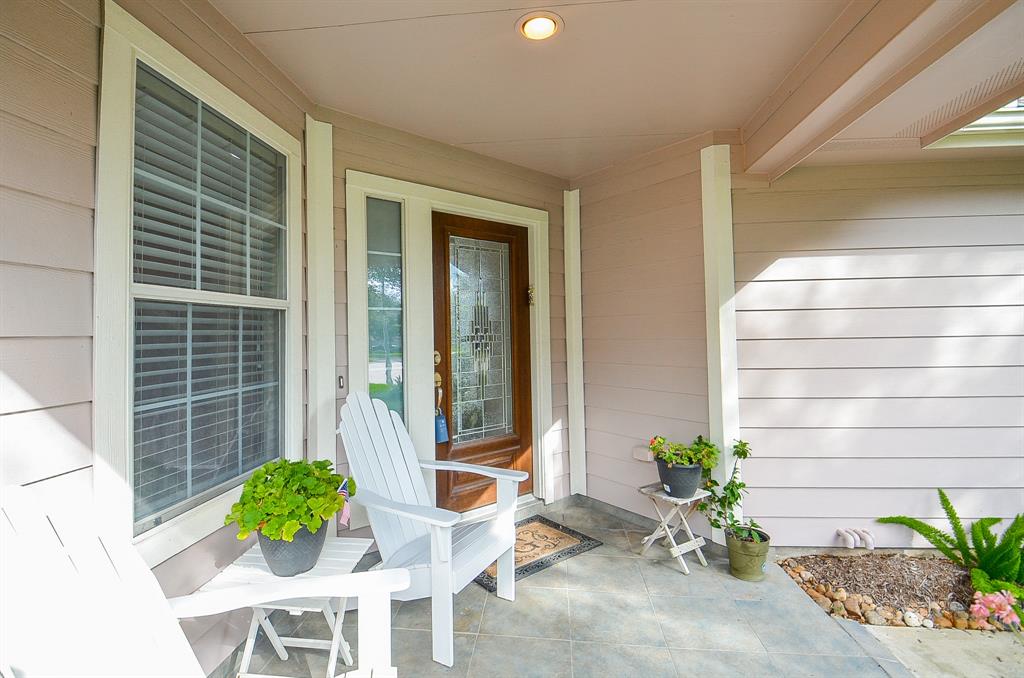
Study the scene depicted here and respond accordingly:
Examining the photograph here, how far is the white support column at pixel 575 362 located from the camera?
11.1 feet

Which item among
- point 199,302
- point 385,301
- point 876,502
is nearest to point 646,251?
point 385,301

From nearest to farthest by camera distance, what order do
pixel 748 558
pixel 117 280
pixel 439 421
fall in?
pixel 117 280 → pixel 748 558 → pixel 439 421

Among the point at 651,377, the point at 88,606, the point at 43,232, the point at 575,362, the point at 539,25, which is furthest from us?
the point at 575,362

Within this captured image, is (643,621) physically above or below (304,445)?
below

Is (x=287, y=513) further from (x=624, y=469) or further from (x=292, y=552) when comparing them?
(x=624, y=469)

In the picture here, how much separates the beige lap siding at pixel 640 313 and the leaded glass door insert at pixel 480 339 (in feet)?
2.12

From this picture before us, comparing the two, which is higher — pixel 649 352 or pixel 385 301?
pixel 385 301

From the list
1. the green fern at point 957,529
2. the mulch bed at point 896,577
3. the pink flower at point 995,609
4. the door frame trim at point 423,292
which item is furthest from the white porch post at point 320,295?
the green fern at point 957,529

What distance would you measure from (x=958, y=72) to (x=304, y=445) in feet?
10.1

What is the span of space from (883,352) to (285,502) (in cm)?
307

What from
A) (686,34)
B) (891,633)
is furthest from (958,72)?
(891,633)

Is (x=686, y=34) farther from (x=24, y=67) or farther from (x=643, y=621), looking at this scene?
(x=643, y=621)

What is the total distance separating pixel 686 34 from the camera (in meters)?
1.83

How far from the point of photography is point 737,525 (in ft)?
8.11
